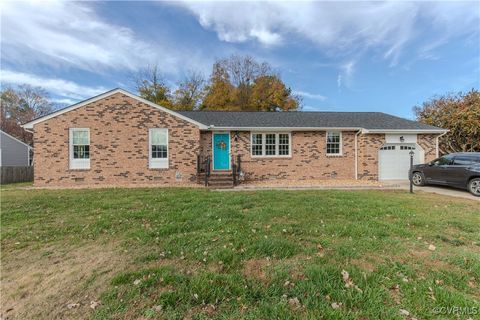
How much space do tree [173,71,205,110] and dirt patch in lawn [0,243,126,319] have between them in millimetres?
28357

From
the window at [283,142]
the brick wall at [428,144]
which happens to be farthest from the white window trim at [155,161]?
the brick wall at [428,144]

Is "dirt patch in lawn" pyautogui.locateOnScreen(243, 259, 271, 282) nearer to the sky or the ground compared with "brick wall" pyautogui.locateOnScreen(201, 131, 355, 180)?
nearer to the ground

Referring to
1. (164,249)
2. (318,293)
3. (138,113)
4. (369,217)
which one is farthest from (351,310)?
(138,113)

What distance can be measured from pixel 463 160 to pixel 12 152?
112 feet

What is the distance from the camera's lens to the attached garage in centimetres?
1357

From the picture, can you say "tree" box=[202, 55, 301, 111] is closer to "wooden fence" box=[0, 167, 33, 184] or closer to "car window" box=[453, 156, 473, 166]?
"wooden fence" box=[0, 167, 33, 184]

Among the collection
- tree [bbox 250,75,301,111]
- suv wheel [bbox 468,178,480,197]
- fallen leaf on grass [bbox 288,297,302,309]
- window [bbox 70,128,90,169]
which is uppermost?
tree [bbox 250,75,301,111]

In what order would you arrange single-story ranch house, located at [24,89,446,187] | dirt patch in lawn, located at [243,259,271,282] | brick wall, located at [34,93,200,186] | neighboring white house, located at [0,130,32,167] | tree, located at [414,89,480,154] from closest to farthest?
dirt patch in lawn, located at [243,259,271,282], brick wall, located at [34,93,200,186], single-story ranch house, located at [24,89,446,187], tree, located at [414,89,480,154], neighboring white house, located at [0,130,32,167]

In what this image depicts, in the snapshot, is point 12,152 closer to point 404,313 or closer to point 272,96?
point 272,96

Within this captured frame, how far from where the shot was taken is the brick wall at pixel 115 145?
12102 mm

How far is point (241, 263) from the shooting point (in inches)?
132

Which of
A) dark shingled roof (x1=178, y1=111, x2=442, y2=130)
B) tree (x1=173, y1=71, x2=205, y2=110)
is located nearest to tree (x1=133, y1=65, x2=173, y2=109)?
tree (x1=173, y1=71, x2=205, y2=110)

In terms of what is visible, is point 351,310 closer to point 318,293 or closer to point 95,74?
point 318,293

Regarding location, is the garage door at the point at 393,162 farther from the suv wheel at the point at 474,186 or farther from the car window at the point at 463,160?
the suv wheel at the point at 474,186
